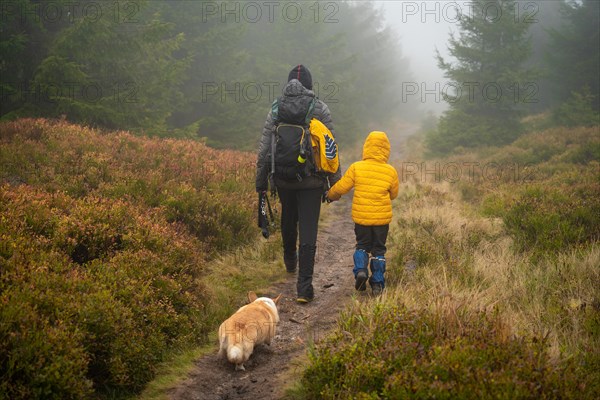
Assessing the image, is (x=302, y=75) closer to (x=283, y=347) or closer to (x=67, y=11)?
(x=283, y=347)

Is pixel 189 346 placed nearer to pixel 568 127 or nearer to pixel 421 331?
pixel 421 331

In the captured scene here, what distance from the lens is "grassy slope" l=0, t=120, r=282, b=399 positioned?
311 centimetres

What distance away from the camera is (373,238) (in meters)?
5.70

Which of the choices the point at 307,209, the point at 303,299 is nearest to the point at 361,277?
the point at 303,299

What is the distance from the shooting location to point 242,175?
9555 mm

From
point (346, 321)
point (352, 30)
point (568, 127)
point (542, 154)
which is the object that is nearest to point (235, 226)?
point (346, 321)

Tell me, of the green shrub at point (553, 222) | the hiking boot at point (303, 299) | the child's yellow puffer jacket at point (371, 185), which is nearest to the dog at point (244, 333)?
the hiking boot at point (303, 299)

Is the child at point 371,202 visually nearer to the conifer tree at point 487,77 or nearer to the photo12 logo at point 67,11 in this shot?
the photo12 logo at point 67,11

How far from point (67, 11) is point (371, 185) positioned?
37.3 feet

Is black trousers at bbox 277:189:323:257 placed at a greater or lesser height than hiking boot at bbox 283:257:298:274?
greater

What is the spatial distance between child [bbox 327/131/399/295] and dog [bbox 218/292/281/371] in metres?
1.64

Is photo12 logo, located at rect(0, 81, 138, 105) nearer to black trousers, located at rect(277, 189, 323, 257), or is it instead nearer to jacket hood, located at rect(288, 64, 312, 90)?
jacket hood, located at rect(288, 64, 312, 90)

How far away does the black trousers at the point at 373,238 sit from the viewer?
5.62m

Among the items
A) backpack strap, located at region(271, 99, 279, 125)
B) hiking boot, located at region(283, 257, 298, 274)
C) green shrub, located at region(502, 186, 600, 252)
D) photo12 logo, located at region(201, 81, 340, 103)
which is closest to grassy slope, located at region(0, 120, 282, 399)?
hiking boot, located at region(283, 257, 298, 274)
